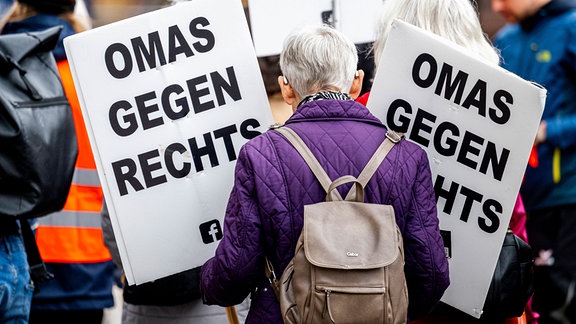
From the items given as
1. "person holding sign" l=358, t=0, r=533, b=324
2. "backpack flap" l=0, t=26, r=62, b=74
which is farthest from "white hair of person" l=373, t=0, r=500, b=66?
"backpack flap" l=0, t=26, r=62, b=74

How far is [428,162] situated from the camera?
296 centimetres

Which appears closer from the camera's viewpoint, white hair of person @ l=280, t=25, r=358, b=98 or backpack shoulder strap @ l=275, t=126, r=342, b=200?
backpack shoulder strap @ l=275, t=126, r=342, b=200

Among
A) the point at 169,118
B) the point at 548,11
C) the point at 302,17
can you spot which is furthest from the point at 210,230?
the point at 548,11

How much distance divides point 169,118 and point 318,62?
58 centimetres

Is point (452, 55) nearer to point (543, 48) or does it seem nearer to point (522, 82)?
point (522, 82)

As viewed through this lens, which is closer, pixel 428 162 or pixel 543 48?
pixel 428 162

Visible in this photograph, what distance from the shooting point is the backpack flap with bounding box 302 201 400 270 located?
2674mm

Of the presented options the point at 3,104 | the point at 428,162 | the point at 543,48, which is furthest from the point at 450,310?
the point at 543,48

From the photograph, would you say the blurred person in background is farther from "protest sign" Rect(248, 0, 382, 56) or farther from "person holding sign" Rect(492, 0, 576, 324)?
"person holding sign" Rect(492, 0, 576, 324)

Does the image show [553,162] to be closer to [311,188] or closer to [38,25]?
[311,188]

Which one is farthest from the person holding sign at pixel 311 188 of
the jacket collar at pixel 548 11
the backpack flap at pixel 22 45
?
the jacket collar at pixel 548 11

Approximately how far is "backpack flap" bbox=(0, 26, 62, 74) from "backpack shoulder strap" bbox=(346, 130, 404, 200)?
1.55m

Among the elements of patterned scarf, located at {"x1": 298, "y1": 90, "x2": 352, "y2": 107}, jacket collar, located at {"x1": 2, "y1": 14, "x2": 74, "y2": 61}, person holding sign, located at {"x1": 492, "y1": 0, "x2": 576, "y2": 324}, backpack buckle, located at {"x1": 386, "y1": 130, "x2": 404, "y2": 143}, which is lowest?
person holding sign, located at {"x1": 492, "y1": 0, "x2": 576, "y2": 324}

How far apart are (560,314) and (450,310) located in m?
1.88
